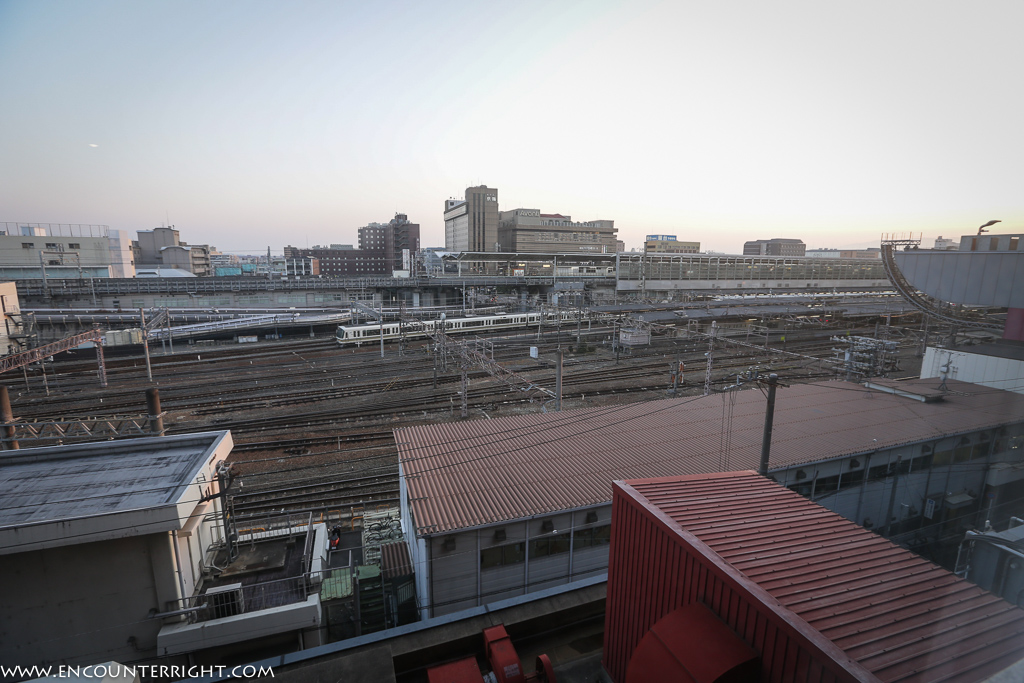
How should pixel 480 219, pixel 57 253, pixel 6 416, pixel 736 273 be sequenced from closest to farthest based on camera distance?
1. pixel 6 416
2. pixel 57 253
3. pixel 736 273
4. pixel 480 219

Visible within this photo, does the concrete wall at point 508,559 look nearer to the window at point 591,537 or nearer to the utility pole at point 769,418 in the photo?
the window at point 591,537

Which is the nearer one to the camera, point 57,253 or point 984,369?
point 984,369

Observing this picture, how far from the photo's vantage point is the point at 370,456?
40.3 feet

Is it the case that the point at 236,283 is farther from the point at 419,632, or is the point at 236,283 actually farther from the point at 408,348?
the point at 419,632

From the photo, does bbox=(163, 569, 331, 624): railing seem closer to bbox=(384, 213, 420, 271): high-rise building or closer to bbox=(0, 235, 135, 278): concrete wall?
bbox=(0, 235, 135, 278): concrete wall

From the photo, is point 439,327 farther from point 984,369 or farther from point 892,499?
point 984,369

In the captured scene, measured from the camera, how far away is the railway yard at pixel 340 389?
447 inches

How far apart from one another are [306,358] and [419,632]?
69.8ft

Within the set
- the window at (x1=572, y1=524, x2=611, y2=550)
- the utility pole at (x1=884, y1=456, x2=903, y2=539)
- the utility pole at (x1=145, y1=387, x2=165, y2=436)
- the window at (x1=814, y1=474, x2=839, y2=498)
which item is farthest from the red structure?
the utility pole at (x1=884, y1=456, x2=903, y2=539)

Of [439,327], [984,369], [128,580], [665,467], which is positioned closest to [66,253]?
[439,327]

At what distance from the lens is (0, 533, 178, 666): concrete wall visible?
488 centimetres

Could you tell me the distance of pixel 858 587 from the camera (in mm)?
3141

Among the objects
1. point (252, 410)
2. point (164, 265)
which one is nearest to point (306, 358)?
point (252, 410)

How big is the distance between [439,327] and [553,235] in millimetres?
44736
